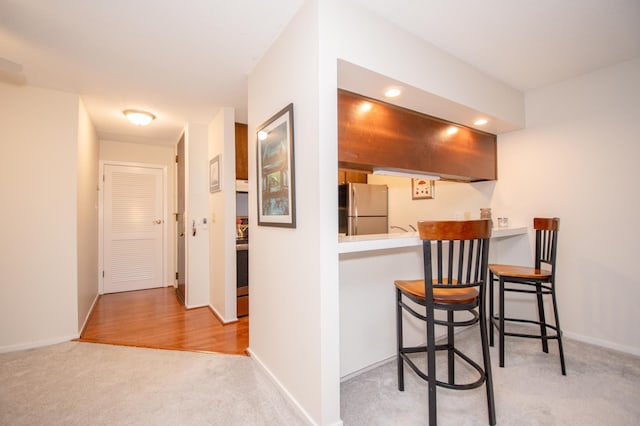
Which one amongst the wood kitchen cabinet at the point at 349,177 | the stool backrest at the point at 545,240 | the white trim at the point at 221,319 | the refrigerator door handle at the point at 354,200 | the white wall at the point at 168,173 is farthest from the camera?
the white wall at the point at 168,173

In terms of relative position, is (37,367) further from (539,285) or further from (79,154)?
(539,285)

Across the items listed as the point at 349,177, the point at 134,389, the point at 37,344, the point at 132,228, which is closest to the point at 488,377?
the point at 134,389

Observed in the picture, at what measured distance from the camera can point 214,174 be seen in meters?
3.49

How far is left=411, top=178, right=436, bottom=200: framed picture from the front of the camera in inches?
140

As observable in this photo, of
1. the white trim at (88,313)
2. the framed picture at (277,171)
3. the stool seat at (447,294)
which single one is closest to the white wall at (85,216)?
the white trim at (88,313)

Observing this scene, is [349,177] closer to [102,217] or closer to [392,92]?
[392,92]

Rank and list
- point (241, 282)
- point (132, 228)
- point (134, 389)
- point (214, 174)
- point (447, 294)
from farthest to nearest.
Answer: point (132, 228) → point (214, 174) → point (241, 282) → point (134, 389) → point (447, 294)

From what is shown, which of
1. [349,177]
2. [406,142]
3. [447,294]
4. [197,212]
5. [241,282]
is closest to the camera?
[447,294]

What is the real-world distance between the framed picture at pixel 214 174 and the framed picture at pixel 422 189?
8.06 ft

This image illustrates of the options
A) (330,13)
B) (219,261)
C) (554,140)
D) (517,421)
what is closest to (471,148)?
(554,140)

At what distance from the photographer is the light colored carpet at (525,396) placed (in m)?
1.61

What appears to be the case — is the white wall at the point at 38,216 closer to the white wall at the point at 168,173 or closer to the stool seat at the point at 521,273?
the white wall at the point at 168,173

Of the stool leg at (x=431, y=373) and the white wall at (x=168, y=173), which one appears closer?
the stool leg at (x=431, y=373)

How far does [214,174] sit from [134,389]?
231 cm
